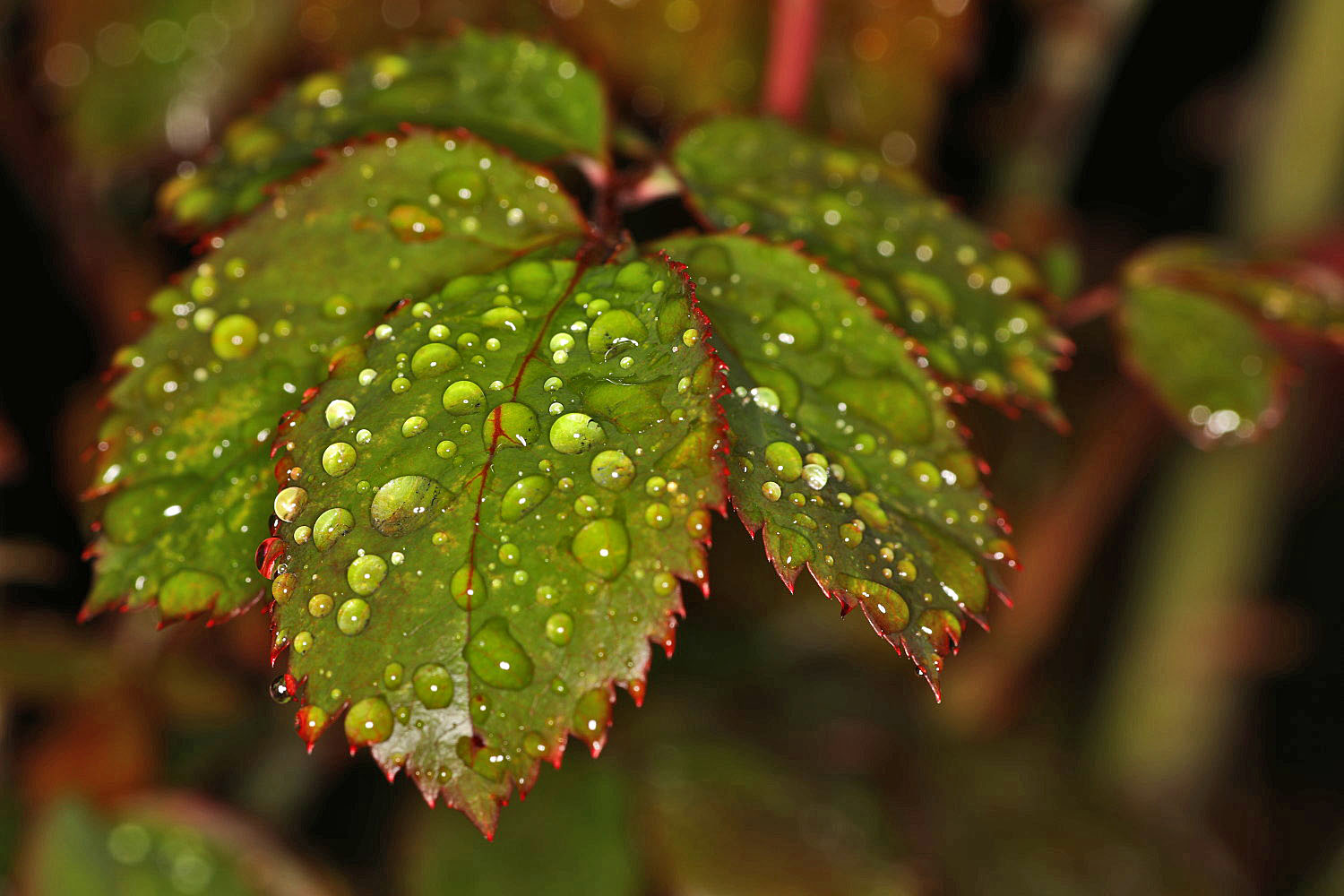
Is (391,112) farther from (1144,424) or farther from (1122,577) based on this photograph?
(1122,577)

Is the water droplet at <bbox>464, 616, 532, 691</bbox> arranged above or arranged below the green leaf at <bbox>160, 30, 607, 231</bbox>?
below

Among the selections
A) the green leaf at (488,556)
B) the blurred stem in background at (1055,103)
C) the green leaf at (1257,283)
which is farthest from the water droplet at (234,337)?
the blurred stem in background at (1055,103)

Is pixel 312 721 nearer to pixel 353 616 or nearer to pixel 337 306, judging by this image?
pixel 353 616

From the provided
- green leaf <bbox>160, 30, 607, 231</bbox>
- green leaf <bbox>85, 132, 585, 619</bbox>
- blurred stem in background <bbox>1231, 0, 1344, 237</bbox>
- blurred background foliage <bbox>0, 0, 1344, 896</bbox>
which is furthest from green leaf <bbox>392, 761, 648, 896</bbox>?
blurred stem in background <bbox>1231, 0, 1344, 237</bbox>

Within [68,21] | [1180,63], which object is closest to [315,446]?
[68,21]

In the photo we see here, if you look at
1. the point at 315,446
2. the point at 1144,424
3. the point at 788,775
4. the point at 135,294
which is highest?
the point at 315,446

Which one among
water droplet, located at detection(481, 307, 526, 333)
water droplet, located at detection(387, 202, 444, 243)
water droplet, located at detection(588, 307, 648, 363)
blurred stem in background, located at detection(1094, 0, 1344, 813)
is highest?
water droplet, located at detection(588, 307, 648, 363)

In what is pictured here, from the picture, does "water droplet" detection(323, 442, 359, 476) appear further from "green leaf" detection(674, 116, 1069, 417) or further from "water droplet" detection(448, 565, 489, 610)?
"green leaf" detection(674, 116, 1069, 417)

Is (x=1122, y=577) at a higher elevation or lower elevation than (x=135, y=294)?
lower
